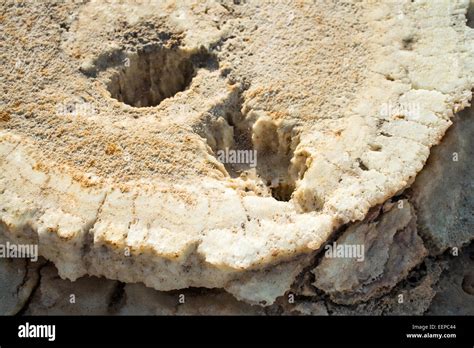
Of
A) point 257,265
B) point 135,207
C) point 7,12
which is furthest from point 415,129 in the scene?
point 7,12

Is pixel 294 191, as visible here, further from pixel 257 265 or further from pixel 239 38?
pixel 239 38

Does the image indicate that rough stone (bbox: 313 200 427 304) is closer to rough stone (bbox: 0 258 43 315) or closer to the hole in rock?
the hole in rock

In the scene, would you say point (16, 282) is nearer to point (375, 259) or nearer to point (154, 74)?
point (154, 74)

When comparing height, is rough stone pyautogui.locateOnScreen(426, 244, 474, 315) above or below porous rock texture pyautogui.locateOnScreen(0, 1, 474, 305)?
below

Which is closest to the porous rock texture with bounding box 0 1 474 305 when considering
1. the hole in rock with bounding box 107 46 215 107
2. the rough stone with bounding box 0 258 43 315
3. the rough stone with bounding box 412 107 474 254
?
the hole in rock with bounding box 107 46 215 107

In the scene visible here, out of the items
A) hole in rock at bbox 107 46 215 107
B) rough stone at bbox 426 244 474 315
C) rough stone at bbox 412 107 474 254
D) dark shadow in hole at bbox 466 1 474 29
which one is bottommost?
rough stone at bbox 426 244 474 315

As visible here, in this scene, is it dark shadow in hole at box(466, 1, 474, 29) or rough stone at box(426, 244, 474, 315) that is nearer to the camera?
rough stone at box(426, 244, 474, 315)

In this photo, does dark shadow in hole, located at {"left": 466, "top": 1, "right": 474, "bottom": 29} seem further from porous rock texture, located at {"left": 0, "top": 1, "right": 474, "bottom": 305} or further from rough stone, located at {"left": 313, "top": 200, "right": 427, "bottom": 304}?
rough stone, located at {"left": 313, "top": 200, "right": 427, "bottom": 304}

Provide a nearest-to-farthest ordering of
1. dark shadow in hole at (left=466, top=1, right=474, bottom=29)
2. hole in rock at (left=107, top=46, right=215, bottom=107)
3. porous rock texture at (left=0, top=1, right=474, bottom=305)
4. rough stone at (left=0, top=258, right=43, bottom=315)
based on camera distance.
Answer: porous rock texture at (left=0, top=1, right=474, bottom=305), rough stone at (left=0, top=258, right=43, bottom=315), hole in rock at (left=107, top=46, right=215, bottom=107), dark shadow in hole at (left=466, top=1, right=474, bottom=29)

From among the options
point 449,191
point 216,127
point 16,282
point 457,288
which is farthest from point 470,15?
point 16,282

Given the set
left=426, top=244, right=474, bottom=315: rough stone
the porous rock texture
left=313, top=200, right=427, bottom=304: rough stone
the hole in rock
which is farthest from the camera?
the hole in rock
